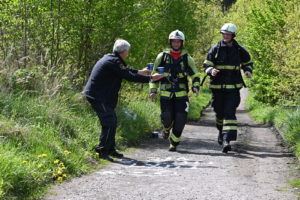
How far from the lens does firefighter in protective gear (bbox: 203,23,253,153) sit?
8789mm

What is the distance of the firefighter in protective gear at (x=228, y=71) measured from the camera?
346 inches

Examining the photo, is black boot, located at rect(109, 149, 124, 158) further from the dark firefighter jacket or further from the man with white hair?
the dark firefighter jacket

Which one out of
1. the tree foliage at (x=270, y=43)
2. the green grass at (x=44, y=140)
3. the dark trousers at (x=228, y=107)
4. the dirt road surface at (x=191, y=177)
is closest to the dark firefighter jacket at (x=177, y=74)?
the dark trousers at (x=228, y=107)

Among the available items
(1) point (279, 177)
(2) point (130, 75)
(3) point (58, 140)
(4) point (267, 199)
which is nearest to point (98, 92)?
(2) point (130, 75)

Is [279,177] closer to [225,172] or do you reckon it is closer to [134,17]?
[225,172]

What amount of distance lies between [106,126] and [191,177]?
6.36ft

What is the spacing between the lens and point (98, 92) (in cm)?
778

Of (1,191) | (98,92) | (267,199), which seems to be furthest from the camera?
(98,92)

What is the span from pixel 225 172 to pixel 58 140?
2.40 meters

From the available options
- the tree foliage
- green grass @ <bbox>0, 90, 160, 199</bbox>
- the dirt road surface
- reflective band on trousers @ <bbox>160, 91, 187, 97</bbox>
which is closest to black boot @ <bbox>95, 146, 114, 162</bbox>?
green grass @ <bbox>0, 90, 160, 199</bbox>

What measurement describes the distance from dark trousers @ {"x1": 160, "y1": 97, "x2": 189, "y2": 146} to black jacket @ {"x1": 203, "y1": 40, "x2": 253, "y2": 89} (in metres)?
0.74

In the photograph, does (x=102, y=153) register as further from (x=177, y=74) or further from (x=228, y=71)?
(x=228, y=71)

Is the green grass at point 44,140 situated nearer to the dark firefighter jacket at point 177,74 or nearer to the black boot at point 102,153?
the black boot at point 102,153

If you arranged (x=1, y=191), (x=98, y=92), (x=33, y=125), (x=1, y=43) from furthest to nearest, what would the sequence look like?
1. (x=1, y=43)
2. (x=98, y=92)
3. (x=33, y=125)
4. (x=1, y=191)
